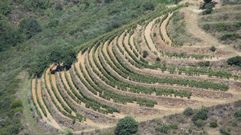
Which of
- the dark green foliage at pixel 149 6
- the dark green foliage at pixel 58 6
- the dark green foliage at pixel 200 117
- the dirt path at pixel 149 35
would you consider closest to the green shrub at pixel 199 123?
the dark green foliage at pixel 200 117

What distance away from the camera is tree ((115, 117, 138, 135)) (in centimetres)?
7262

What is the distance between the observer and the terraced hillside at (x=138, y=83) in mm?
76625

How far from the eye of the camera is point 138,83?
269ft

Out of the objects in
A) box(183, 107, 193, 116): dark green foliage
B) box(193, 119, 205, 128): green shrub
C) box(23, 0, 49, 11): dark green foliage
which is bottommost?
box(193, 119, 205, 128): green shrub

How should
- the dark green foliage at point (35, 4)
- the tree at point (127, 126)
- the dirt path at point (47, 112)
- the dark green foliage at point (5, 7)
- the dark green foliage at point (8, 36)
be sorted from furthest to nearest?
1. the dark green foliage at point (35, 4)
2. the dark green foliage at point (5, 7)
3. the dark green foliage at point (8, 36)
4. the dirt path at point (47, 112)
5. the tree at point (127, 126)

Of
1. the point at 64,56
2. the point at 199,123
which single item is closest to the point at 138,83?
the point at 199,123

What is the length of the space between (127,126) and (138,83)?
34.7 ft

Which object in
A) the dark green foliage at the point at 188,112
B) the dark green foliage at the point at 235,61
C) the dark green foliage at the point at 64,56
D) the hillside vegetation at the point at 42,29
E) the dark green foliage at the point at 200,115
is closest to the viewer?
the dark green foliage at the point at 200,115

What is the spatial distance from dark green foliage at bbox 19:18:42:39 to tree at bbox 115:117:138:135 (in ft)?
213

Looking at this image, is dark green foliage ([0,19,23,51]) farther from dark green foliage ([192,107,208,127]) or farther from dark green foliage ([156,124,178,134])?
dark green foliage ([192,107,208,127])

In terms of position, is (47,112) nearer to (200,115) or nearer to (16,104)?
(16,104)

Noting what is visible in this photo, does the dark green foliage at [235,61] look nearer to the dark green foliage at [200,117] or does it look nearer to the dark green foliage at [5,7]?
the dark green foliage at [200,117]

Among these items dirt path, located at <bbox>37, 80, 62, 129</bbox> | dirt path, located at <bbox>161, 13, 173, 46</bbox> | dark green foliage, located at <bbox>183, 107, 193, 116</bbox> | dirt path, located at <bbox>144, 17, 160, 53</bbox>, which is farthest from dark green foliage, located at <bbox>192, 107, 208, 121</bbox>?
dirt path, located at <bbox>37, 80, 62, 129</bbox>

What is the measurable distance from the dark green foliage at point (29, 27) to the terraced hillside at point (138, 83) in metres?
39.5
